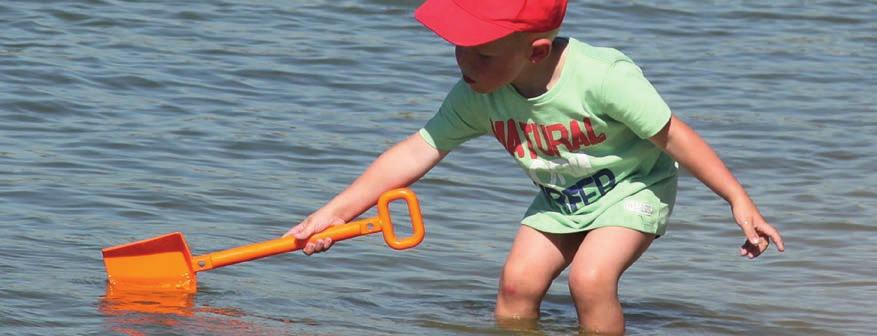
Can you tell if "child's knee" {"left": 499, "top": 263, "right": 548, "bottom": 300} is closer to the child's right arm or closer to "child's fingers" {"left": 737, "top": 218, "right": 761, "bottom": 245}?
the child's right arm

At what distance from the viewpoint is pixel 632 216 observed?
151 inches

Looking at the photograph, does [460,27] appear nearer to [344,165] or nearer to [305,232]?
[305,232]

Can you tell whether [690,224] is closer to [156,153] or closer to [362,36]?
[156,153]

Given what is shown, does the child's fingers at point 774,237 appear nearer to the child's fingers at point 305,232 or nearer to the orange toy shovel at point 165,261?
the orange toy shovel at point 165,261

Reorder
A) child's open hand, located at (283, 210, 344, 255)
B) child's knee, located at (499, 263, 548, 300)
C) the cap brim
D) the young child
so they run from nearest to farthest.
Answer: the cap brim < the young child < child's open hand, located at (283, 210, 344, 255) < child's knee, located at (499, 263, 548, 300)

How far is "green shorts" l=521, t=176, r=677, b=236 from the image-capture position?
12.6ft

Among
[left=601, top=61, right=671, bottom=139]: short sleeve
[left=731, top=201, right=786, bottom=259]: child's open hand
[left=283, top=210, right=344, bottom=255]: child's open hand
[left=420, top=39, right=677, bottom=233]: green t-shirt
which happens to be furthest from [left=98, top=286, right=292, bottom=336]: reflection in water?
[left=731, top=201, right=786, bottom=259]: child's open hand

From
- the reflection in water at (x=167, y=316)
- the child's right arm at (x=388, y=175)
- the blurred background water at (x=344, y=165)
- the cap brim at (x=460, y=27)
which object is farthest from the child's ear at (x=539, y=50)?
the reflection in water at (x=167, y=316)

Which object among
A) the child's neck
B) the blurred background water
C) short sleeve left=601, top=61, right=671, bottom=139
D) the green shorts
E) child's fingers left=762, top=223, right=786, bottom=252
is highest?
the child's neck

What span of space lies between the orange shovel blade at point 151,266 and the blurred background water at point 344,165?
0.24 feet

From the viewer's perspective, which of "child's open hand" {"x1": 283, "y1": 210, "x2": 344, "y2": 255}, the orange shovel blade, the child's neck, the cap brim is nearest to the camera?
the cap brim

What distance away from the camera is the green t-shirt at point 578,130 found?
12.0ft

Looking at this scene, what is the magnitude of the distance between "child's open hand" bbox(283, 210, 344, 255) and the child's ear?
654mm

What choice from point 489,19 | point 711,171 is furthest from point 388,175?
point 711,171
